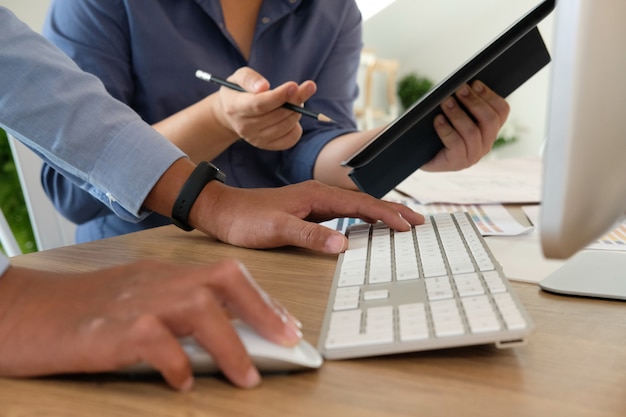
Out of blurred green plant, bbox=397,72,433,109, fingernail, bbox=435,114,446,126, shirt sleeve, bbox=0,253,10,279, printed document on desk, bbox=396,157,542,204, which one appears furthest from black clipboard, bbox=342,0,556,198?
blurred green plant, bbox=397,72,433,109

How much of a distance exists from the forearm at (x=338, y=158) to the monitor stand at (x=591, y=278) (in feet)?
1.58

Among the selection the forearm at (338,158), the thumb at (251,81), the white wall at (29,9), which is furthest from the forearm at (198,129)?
the white wall at (29,9)

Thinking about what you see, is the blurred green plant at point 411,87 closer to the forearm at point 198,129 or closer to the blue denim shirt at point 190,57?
the blue denim shirt at point 190,57

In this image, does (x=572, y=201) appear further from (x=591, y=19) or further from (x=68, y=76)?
(x=68, y=76)

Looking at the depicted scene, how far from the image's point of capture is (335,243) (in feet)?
1.98

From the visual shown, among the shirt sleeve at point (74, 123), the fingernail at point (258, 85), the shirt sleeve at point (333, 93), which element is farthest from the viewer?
the shirt sleeve at point (333, 93)

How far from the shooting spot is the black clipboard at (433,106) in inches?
25.5

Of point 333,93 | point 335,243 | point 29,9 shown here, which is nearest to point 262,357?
point 335,243

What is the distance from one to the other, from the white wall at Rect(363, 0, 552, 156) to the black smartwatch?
443 cm

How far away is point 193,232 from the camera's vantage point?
29.4 inches

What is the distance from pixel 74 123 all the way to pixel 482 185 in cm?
67

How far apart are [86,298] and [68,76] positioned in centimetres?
36

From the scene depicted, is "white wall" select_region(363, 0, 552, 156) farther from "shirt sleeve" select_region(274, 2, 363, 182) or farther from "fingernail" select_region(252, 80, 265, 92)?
"fingernail" select_region(252, 80, 265, 92)

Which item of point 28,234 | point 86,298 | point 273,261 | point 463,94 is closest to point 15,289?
point 86,298
